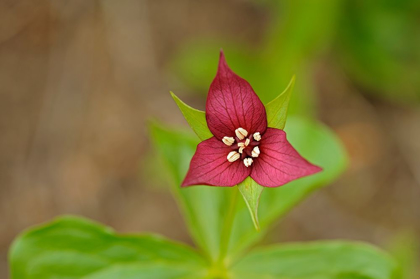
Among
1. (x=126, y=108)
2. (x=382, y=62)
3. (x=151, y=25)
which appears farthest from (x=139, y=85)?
(x=382, y=62)

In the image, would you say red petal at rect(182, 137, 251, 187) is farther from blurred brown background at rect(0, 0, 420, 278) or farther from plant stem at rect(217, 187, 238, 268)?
blurred brown background at rect(0, 0, 420, 278)

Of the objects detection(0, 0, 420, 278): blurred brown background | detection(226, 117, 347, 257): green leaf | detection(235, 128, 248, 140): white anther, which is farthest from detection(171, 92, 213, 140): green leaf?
detection(0, 0, 420, 278): blurred brown background

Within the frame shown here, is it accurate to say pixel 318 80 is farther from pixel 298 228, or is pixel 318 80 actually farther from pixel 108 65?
pixel 108 65

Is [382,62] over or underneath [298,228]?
over

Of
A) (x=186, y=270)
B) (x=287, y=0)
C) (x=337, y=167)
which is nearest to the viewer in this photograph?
(x=186, y=270)

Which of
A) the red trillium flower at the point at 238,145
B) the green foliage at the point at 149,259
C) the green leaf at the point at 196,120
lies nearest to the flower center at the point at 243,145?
the red trillium flower at the point at 238,145

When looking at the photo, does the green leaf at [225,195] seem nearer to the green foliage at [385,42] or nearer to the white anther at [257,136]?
the white anther at [257,136]
